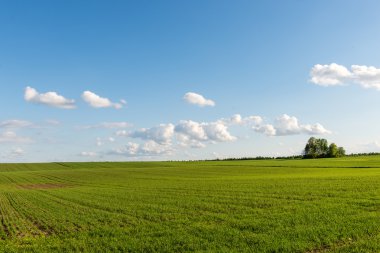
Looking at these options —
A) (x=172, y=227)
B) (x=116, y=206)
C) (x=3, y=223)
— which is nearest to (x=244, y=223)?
(x=172, y=227)

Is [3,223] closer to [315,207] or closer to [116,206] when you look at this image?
[116,206]

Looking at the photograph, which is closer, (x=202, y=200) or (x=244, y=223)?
(x=244, y=223)

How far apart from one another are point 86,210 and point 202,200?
9724 mm

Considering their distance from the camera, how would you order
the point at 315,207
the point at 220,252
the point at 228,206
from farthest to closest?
1. the point at 228,206
2. the point at 315,207
3. the point at 220,252

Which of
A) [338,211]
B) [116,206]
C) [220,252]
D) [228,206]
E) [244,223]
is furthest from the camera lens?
[116,206]

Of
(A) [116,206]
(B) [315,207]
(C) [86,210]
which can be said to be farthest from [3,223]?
(B) [315,207]

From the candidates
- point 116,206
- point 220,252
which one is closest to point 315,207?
point 220,252

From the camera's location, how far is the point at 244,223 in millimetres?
21500

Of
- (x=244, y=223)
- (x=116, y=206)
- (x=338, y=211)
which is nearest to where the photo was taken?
(x=244, y=223)

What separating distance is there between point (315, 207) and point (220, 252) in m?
12.5

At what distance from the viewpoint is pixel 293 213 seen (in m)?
24.1

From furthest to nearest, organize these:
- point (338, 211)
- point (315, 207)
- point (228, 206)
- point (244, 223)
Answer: point (228, 206), point (315, 207), point (338, 211), point (244, 223)

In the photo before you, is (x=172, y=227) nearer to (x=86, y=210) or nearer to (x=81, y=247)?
(x=81, y=247)

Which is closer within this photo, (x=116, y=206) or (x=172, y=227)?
(x=172, y=227)
